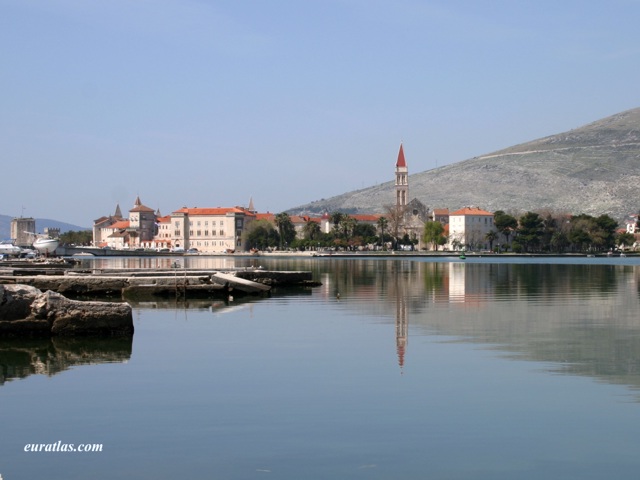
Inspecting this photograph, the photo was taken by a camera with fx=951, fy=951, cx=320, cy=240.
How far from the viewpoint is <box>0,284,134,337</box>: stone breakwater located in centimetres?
1989

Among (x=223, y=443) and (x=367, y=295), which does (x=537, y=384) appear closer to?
(x=223, y=443)

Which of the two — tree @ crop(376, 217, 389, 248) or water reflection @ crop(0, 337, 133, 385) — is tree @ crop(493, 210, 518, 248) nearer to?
tree @ crop(376, 217, 389, 248)

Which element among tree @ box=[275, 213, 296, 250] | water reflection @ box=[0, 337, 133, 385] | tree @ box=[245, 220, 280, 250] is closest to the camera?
water reflection @ box=[0, 337, 133, 385]

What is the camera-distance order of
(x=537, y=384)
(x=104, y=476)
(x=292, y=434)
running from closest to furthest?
(x=104, y=476), (x=292, y=434), (x=537, y=384)

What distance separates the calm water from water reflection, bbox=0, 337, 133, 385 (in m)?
0.06

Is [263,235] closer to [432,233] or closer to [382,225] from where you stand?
[382,225]

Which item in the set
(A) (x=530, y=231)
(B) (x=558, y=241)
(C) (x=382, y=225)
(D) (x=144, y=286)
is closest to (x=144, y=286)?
(D) (x=144, y=286)

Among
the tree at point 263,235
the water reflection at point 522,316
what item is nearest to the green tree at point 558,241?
the tree at point 263,235

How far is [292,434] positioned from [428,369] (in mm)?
5331

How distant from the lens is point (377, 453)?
1059 cm

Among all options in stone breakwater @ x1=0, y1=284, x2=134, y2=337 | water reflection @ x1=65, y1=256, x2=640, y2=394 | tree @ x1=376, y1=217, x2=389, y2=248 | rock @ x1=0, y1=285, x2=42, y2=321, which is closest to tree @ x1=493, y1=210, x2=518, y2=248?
tree @ x1=376, y1=217, x2=389, y2=248

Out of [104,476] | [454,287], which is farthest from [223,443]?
[454,287]

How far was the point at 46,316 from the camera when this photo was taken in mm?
19984

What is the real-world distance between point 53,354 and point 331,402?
7.01m
